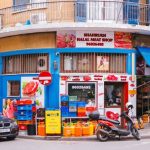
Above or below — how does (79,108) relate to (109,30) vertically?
below

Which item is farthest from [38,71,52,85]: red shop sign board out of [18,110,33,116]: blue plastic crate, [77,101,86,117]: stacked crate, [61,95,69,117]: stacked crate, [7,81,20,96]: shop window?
[7,81,20,96]: shop window

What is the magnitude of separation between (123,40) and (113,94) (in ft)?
8.55

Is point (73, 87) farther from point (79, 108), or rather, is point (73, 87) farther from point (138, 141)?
point (138, 141)

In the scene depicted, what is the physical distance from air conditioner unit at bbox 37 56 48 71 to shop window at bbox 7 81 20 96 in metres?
1.49

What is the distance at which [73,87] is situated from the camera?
68.7 ft

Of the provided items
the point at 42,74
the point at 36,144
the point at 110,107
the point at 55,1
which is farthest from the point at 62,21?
the point at 36,144

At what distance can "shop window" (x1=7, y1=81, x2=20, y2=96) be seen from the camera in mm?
22328

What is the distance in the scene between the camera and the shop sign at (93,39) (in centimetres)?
2081

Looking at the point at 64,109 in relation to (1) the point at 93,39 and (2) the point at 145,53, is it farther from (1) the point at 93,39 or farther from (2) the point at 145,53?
(2) the point at 145,53

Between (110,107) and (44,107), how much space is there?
3091mm

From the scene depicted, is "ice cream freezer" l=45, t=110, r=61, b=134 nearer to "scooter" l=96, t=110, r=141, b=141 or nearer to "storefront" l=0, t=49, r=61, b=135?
"storefront" l=0, t=49, r=61, b=135

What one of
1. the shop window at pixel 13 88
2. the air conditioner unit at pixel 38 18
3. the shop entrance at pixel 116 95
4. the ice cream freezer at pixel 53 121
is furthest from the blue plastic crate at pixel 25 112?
the air conditioner unit at pixel 38 18

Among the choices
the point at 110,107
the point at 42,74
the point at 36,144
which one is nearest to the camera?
the point at 36,144

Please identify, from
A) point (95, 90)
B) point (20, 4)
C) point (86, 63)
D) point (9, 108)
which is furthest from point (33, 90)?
point (20, 4)
